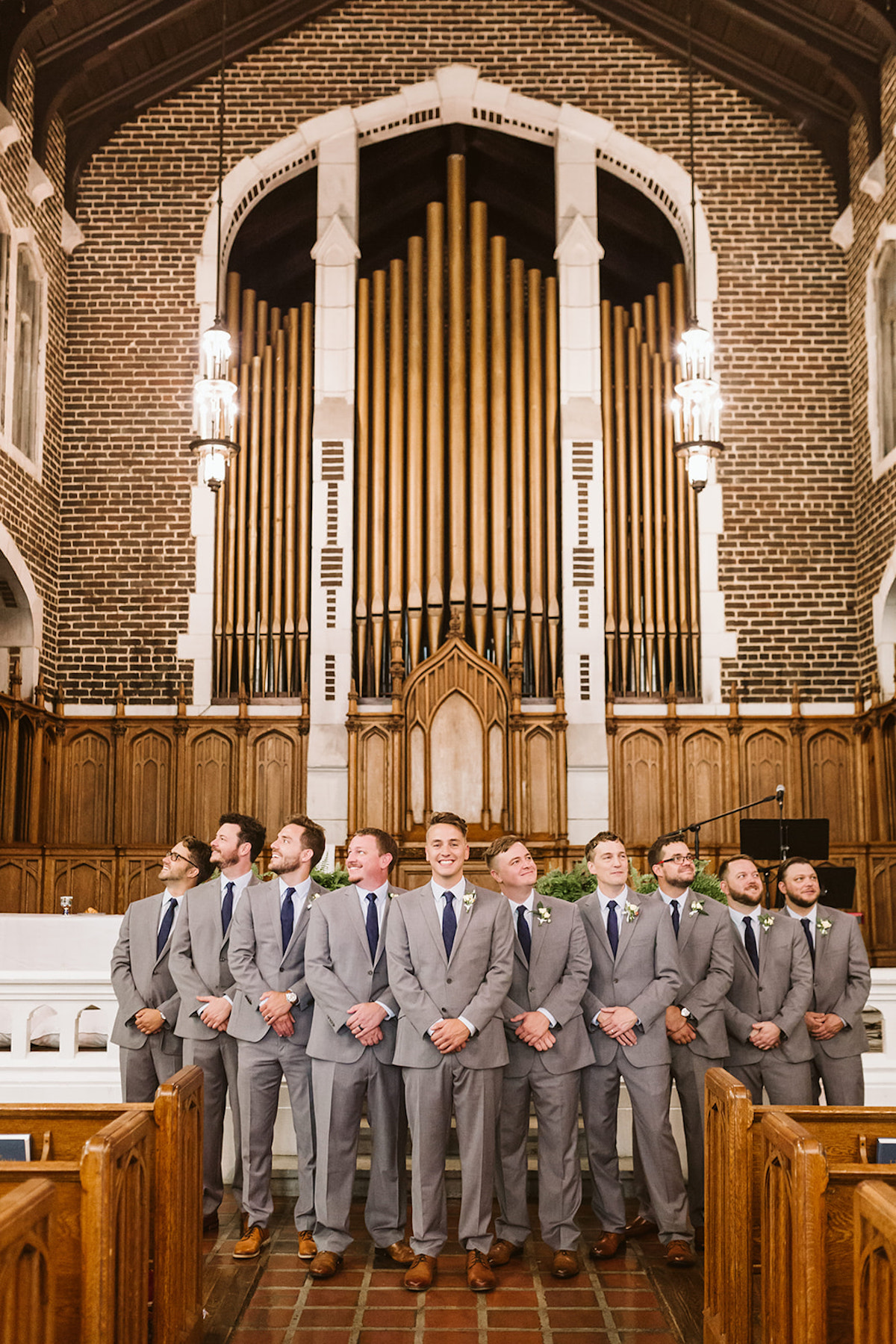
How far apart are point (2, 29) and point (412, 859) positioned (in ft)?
22.5

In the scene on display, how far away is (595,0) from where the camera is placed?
11297 millimetres

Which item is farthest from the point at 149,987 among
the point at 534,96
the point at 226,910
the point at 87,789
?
the point at 534,96

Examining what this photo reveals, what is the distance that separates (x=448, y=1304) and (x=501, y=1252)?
37 centimetres

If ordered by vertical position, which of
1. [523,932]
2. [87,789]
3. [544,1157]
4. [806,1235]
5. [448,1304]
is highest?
[87,789]

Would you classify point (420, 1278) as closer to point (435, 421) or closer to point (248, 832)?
point (248, 832)

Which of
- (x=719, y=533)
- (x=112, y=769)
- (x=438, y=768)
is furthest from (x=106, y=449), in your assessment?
(x=719, y=533)

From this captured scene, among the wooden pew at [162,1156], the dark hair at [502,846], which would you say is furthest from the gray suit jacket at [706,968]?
the wooden pew at [162,1156]

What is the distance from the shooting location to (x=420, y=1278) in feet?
13.4

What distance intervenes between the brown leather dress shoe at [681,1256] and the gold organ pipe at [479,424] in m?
6.36

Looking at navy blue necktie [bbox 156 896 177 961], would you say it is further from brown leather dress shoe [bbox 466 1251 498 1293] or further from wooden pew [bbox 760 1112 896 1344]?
wooden pew [bbox 760 1112 896 1344]

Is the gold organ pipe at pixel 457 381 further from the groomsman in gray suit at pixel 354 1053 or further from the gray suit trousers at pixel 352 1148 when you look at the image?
the gray suit trousers at pixel 352 1148

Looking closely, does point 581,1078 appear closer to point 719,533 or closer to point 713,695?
point 713,695

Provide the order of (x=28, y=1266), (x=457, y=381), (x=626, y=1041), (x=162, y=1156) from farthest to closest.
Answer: (x=457, y=381) < (x=626, y=1041) < (x=162, y=1156) < (x=28, y=1266)

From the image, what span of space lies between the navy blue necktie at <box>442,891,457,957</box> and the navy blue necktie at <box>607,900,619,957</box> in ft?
2.09
